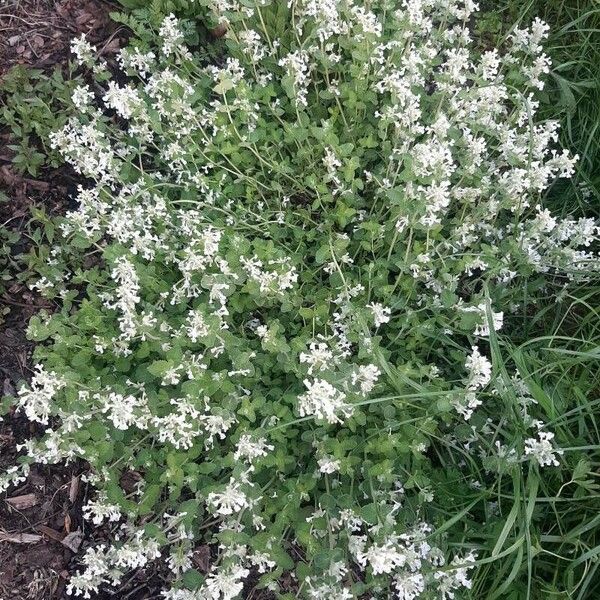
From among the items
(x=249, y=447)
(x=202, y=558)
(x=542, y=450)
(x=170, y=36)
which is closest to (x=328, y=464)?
(x=249, y=447)

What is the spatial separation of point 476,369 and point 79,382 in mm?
1593

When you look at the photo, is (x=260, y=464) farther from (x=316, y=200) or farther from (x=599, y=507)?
(x=599, y=507)

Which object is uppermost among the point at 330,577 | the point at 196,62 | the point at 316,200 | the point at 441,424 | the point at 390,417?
the point at 196,62

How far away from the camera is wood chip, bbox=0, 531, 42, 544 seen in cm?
327

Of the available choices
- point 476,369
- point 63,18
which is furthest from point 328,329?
point 63,18

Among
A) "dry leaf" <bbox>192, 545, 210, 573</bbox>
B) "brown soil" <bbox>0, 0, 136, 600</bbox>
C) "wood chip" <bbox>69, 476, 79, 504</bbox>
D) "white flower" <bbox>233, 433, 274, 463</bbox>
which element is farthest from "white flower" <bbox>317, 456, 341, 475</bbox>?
"wood chip" <bbox>69, 476, 79, 504</bbox>

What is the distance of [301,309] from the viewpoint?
2.85 meters

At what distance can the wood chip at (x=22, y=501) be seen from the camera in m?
3.30

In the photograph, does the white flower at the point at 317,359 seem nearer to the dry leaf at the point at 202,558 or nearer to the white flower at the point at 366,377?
the white flower at the point at 366,377

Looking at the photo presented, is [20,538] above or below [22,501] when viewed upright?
below

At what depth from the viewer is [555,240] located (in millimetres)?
3234

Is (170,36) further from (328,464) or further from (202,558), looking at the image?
(202,558)

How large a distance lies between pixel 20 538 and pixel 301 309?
1.87 metres

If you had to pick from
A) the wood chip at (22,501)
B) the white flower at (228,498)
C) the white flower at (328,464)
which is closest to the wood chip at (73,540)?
the wood chip at (22,501)
